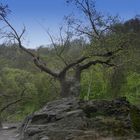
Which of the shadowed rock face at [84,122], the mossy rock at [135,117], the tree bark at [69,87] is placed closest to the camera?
the shadowed rock face at [84,122]

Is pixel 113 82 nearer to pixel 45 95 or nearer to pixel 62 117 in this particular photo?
pixel 45 95

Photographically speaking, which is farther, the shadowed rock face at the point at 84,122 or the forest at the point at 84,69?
the forest at the point at 84,69

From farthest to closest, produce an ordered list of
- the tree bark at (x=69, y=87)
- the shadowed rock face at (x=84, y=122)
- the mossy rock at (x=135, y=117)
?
the tree bark at (x=69, y=87) → the mossy rock at (x=135, y=117) → the shadowed rock face at (x=84, y=122)

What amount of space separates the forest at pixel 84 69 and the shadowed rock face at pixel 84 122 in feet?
26.7

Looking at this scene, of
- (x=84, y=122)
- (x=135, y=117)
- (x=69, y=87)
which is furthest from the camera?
(x=69, y=87)

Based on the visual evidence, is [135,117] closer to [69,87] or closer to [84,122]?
[84,122]

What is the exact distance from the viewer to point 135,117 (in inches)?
464

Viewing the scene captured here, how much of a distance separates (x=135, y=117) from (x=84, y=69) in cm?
1429

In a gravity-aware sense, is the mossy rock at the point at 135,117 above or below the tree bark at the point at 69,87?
below

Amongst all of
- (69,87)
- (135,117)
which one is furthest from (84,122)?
(69,87)

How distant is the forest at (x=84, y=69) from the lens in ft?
77.4

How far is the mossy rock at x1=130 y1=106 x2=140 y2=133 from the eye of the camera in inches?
453

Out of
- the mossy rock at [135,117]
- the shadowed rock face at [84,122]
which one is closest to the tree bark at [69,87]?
the shadowed rock face at [84,122]

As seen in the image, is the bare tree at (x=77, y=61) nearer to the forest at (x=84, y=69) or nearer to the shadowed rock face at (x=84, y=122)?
the forest at (x=84, y=69)
